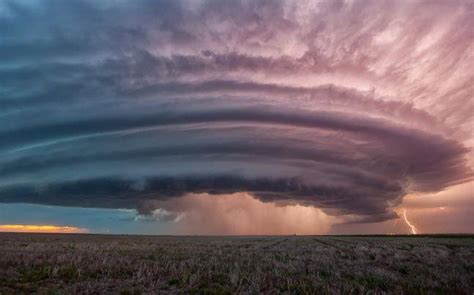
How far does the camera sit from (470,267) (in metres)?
22.6

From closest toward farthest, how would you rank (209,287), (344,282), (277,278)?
1. (209,287)
2. (344,282)
3. (277,278)

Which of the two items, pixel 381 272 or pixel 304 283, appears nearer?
pixel 304 283

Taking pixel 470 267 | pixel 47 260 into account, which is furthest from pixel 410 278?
pixel 47 260

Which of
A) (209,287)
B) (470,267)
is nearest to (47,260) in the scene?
(209,287)

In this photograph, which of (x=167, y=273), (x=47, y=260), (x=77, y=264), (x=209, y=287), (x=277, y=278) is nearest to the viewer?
(x=209, y=287)

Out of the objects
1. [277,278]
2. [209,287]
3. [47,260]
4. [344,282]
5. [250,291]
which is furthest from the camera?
[47,260]

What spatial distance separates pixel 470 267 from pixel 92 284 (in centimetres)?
1917

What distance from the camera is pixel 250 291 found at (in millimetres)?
13852

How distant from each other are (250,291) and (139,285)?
4065 mm

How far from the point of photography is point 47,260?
865 inches

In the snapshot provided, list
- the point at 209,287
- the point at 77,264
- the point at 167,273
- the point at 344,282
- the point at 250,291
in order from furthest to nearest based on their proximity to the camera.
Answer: the point at 77,264 < the point at 167,273 < the point at 344,282 < the point at 209,287 < the point at 250,291

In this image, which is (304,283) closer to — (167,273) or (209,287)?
(209,287)

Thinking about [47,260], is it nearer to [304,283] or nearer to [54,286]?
[54,286]

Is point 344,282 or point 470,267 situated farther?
point 470,267
